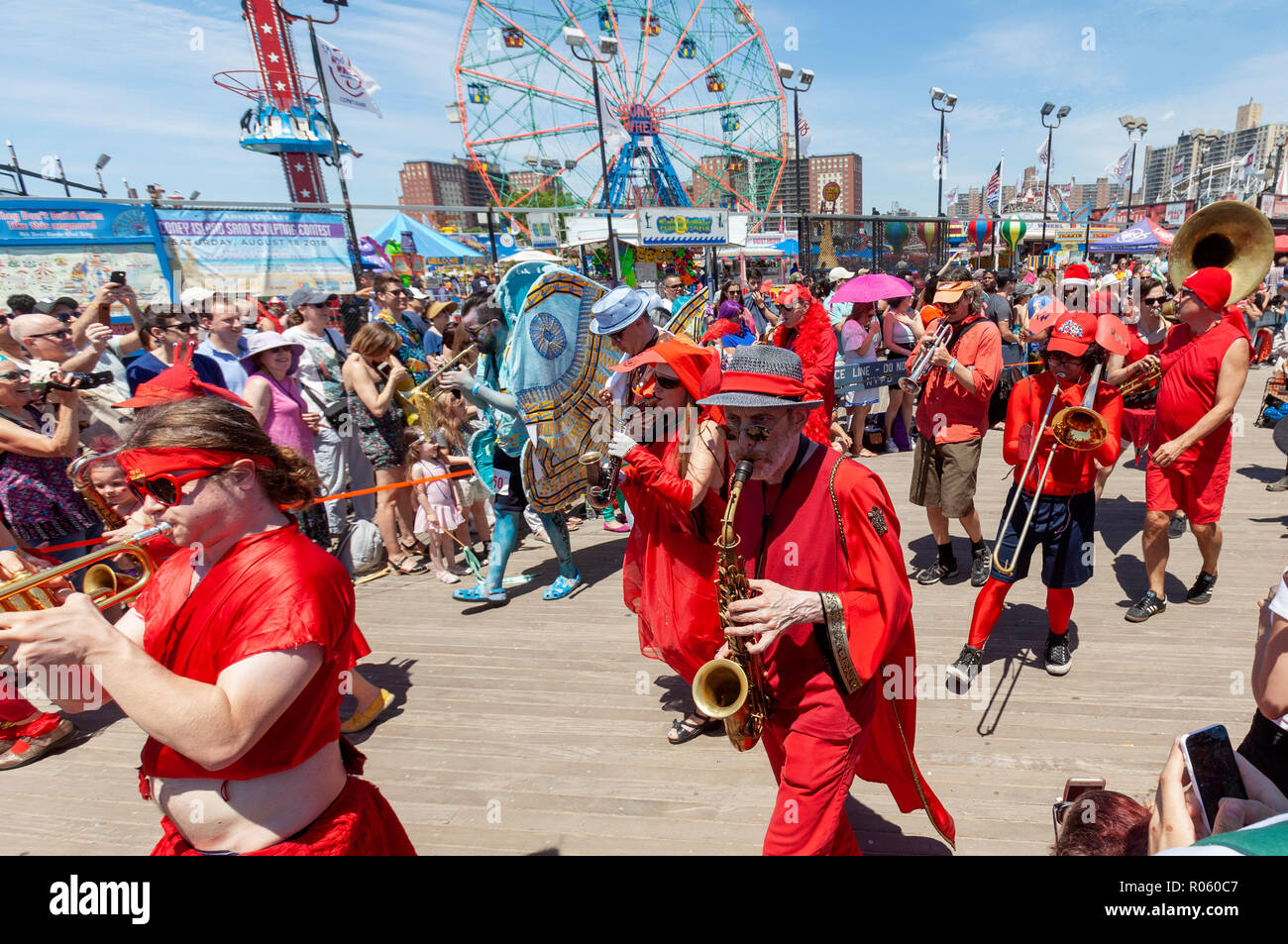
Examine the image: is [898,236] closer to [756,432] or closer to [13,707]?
[756,432]

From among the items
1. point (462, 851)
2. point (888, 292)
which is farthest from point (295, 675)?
point (888, 292)

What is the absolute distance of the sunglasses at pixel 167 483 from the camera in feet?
Answer: 4.89

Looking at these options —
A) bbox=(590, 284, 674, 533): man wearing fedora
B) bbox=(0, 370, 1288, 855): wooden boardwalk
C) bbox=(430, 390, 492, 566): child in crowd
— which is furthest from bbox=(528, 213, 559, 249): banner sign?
bbox=(0, 370, 1288, 855): wooden boardwalk

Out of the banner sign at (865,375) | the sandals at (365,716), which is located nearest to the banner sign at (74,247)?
the sandals at (365,716)

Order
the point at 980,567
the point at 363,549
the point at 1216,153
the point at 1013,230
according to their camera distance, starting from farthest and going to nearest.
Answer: the point at 1216,153, the point at 1013,230, the point at 363,549, the point at 980,567

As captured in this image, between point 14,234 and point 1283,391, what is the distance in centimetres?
1509

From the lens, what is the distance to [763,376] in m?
1.89

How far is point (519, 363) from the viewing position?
4.44 m

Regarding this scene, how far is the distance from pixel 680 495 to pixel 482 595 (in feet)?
9.20

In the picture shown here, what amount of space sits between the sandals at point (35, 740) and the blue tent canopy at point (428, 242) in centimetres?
1526

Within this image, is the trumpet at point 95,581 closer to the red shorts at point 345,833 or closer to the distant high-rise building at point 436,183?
the red shorts at point 345,833

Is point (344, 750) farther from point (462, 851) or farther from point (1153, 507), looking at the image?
point (1153, 507)

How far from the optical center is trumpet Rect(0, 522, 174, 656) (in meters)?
1.80

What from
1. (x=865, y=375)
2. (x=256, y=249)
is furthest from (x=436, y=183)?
(x=865, y=375)
